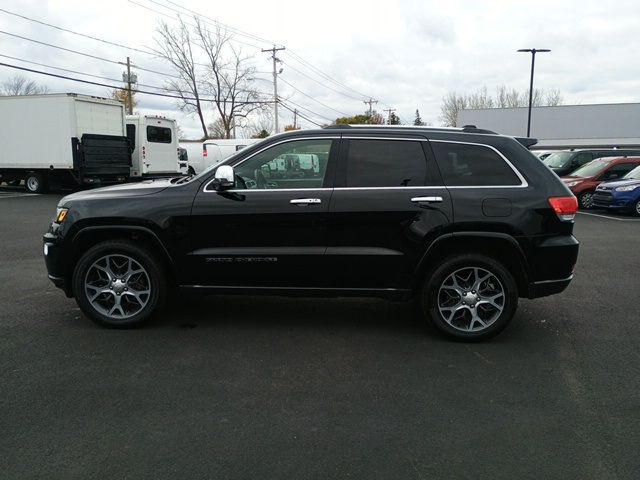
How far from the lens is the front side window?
15.6ft

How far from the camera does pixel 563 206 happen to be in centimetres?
453

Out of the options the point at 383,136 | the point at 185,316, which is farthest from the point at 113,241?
the point at 383,136

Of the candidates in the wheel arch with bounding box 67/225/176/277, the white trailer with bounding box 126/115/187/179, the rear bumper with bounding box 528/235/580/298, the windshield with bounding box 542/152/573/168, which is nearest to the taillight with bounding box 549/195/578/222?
the rear bumper with bounding box 528/235/580/298

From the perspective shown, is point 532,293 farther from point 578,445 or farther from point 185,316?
point 185,316

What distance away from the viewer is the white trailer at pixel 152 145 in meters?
20.7

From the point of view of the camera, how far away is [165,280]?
484 centimetres

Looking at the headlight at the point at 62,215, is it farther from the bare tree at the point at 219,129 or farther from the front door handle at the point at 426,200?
the bare tree at the point at 219,129

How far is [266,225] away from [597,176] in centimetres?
1504

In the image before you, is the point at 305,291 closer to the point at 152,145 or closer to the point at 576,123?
the point at 152,145

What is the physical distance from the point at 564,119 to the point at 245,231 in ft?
204

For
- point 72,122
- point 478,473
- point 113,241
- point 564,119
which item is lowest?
point 478,473

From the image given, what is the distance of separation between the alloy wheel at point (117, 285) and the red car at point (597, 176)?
1478 centimetres

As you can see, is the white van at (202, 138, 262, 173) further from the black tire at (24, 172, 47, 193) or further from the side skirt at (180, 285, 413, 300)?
the side skirt at (180, 285, 413, 300)

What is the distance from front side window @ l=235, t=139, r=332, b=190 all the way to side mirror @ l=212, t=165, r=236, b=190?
0.69 feet
